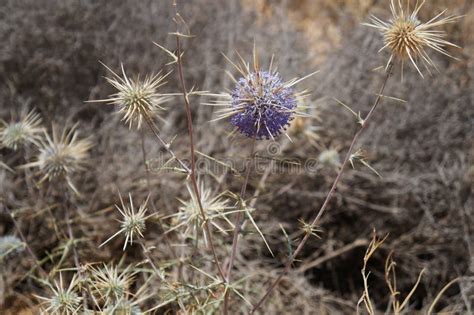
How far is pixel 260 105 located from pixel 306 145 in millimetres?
2227

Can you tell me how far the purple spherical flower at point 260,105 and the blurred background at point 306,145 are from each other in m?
1.54

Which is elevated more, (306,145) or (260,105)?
(306,145)

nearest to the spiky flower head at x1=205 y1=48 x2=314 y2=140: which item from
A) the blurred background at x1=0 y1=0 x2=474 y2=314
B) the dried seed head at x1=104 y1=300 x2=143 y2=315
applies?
the dried seed head at x1=104 y1=300 x2=143 y2=315

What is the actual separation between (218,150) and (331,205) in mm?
962

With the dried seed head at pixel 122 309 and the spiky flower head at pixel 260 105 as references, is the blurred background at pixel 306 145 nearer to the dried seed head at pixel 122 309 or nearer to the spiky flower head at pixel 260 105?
the dried seed head at pixel 122 309

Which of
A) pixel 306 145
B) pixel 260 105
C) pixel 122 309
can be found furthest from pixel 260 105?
pixel 306 145

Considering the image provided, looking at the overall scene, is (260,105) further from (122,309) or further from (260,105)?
(122,309)

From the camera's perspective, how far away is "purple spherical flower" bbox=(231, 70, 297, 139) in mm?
1890

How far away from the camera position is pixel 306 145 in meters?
4.07

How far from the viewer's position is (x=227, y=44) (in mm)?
4453

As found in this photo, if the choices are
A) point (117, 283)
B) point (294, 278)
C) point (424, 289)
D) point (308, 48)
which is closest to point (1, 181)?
A: point (117, 283)

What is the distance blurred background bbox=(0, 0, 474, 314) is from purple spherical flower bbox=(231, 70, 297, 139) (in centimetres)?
154

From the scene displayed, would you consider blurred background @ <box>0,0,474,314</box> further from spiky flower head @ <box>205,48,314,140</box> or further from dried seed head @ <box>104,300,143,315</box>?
spiky flower head @ <box>205,48,314,140</box>

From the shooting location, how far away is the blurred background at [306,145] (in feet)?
12.0
